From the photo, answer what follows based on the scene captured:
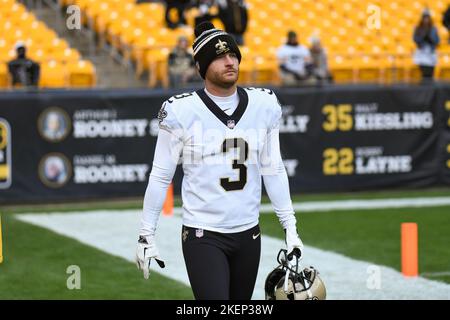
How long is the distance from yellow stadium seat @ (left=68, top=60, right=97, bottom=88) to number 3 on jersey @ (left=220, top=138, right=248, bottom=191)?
12184 millimetres

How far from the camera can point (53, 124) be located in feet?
53.8

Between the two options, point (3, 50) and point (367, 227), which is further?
point (3, 50)

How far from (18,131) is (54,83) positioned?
1.78 metres

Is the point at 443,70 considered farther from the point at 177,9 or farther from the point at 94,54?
the point at 94,54

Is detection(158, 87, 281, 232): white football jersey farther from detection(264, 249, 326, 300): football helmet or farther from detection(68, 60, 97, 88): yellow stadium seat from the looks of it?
detection(68, 60, 97, 88): yellow stadium seat

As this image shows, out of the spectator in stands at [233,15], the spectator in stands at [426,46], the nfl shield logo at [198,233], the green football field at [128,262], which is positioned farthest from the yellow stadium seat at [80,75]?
the nfl shield logo at [198,233]

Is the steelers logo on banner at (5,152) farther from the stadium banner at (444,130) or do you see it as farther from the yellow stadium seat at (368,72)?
the stadium banner at (444,130)

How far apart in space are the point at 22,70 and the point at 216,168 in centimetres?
1118

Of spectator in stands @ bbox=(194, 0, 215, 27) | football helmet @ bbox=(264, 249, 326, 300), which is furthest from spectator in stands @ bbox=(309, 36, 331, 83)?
football helmet @ bbox=(264, 249, 326, 300)

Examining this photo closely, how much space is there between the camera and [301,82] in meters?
17.8

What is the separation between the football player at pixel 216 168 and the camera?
5.87m

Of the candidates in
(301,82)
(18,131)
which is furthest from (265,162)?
(301,82)

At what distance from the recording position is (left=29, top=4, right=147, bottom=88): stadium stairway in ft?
64.0
